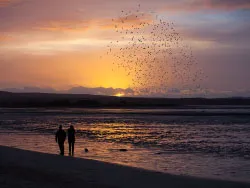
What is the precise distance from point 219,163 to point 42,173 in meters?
8.55

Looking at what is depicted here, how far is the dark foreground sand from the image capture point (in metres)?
16.0

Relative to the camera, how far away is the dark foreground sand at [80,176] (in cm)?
1599

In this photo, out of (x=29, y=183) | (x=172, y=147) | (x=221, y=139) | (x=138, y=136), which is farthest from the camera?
(x=138, y=136)

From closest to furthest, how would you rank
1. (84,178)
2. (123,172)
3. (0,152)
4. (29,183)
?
(29,183)
(84,178)
(123,172)
(0,152)

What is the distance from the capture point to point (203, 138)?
34.4 meters

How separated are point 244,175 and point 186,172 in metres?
2.31

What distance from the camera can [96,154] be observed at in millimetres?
25109

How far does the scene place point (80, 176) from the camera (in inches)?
686

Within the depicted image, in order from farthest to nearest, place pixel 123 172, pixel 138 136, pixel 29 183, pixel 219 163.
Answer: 1. pixel 138 136
2. pixel 219 163
3. pixel 123 172
4. pixel 29 183

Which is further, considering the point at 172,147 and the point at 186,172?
the point at 172,147

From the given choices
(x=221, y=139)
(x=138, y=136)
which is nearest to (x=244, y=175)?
(x=221, y=139)

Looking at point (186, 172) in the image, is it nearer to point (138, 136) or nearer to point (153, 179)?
point (153, 179)

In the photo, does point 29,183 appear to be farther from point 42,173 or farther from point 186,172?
point 186,172

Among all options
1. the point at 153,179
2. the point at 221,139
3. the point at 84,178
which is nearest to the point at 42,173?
the point at 84,178
